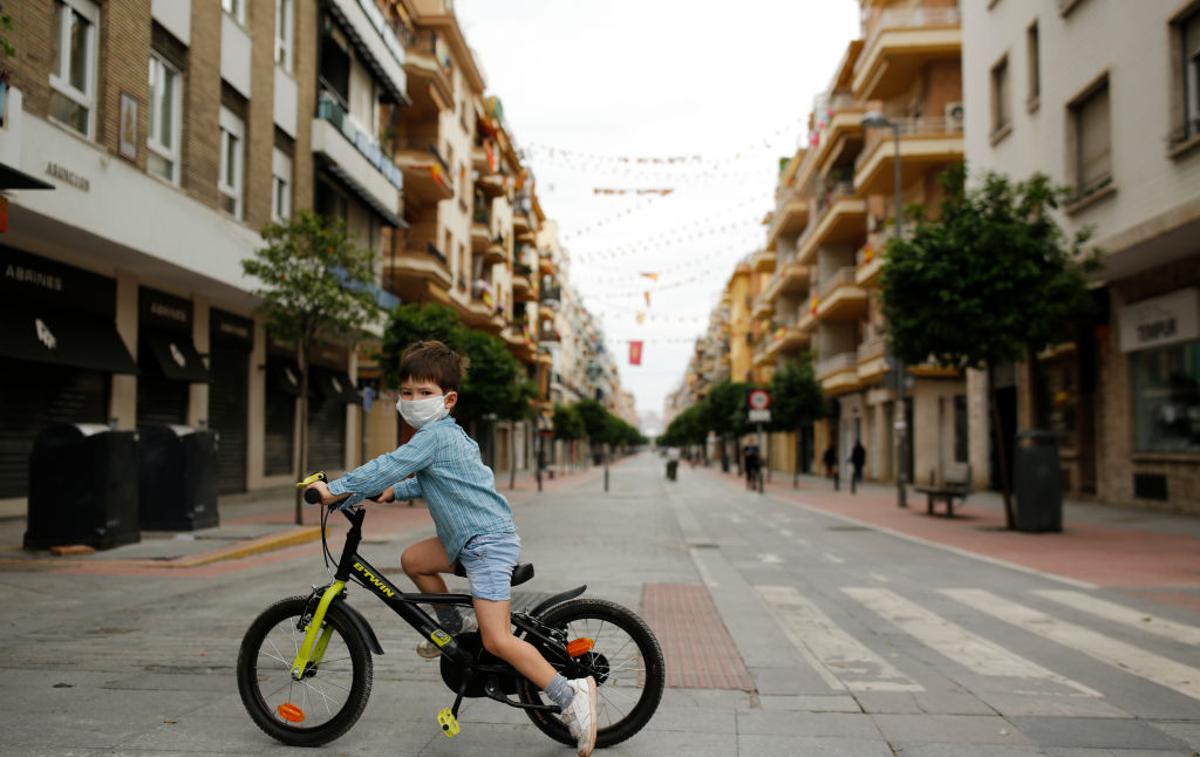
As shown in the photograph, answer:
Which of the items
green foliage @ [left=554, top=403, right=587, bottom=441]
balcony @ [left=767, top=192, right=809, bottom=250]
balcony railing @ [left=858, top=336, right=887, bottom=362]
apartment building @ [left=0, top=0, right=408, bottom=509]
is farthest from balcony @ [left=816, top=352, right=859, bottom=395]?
apartment building @ [left=0, top=0, right=408, bottom=509]

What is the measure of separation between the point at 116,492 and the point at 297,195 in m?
13.0

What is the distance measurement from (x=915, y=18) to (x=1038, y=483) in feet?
71.4

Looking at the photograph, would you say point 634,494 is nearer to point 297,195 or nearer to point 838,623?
point 297,195

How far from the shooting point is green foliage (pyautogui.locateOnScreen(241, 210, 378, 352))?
610 inches

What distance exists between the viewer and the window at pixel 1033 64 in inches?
889

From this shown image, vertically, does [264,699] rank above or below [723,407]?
below

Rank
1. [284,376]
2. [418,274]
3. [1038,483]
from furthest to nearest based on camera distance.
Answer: [418,274], [284,376], [1038,483]

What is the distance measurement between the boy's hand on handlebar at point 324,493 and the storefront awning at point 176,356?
49.7 feet

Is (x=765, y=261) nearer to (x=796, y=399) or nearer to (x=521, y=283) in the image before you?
(x=521, y=283)

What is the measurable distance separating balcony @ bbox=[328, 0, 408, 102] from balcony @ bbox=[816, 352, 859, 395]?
71.1 feet

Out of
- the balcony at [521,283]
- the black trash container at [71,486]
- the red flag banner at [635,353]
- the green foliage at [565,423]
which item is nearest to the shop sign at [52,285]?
the black trash container at [71,486]

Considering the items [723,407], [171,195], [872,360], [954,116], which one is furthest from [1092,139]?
[723,407]

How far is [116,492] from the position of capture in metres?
11.4

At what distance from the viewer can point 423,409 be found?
4.02 m
